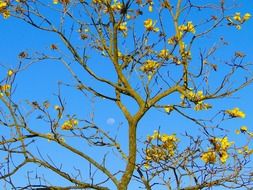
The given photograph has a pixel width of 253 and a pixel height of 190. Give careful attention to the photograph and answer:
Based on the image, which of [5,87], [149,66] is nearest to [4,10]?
[5,87]

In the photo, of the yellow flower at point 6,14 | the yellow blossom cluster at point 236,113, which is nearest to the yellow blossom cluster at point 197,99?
the yellow blossom cluster at point 236,113

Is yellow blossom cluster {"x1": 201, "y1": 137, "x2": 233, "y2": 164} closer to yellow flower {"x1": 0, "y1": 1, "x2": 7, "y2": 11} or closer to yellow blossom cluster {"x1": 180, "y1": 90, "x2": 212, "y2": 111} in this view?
yellow blossom cluster {"x1": 180, "y1": 90, "x2": 212, "y2": 111}

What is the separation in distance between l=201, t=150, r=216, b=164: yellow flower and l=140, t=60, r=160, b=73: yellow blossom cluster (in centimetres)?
165

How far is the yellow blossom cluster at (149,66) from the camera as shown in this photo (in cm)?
823

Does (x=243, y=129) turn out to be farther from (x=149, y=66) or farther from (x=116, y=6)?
(x=116, y=6)

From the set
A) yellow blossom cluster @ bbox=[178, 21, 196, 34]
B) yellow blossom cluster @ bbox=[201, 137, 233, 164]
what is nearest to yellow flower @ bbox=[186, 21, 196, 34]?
yellow blossom cluster @ bbox=[178, 21, 196, 34]

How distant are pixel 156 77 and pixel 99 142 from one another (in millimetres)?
1211

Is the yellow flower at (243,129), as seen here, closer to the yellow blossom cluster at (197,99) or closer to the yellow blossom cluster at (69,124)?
the yellow blossom cluster at (197,99)

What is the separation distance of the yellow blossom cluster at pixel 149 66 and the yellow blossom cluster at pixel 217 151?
152 cm

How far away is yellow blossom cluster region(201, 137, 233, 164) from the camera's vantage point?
7.18 metres

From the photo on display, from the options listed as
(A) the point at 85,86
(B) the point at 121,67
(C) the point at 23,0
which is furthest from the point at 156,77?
(C) the point at 23,0

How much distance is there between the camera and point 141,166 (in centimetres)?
732

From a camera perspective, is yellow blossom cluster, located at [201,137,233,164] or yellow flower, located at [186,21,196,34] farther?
yellow flower, located at [186,21,196,34]

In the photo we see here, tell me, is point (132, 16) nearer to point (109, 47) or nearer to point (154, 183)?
point (109, 47)
